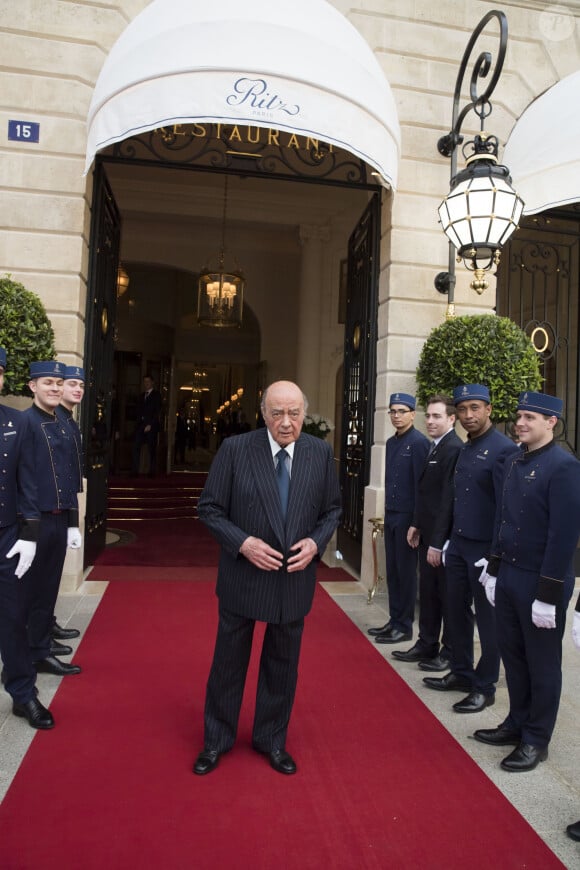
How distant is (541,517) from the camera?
3447 millimetres

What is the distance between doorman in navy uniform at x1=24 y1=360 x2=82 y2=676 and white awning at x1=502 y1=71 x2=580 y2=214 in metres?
5.43

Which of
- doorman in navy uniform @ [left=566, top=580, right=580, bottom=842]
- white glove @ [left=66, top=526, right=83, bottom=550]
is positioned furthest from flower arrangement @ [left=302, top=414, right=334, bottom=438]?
doorman in navy uniform @ [left=566, top=580, right=580, bottom=842]


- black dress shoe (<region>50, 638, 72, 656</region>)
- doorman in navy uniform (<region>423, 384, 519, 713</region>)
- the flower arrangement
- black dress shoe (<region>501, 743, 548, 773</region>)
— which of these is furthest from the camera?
the flower arrangement

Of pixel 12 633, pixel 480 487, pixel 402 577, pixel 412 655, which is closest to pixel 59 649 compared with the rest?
pixel 12 633

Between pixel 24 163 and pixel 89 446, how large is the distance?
289cm

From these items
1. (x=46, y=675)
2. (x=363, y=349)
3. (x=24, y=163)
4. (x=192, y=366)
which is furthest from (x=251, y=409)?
(x=46, y=675)

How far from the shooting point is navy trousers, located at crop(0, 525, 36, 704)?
3.66m

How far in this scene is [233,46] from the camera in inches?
223

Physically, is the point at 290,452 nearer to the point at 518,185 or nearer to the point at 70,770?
the point at 70,770

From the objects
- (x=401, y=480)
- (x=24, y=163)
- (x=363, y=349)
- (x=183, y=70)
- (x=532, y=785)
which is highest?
(x=183, y=70)

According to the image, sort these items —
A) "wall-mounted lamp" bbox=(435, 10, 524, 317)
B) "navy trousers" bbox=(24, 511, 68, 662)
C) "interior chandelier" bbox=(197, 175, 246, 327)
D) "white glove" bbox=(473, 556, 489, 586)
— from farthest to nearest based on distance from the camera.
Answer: "interior chandelier" bbox=(197, 175, 246, 327) < "wall-mounted lamp" bbox=(435, 10, 524, 317) < "navy trousers" bbox=(24, 511, 68, 662) < "white glove" bbox=(473, 556, 489, 586)

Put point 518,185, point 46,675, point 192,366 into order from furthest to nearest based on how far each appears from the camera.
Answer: point 192,366 → point 518,185 → point 46,675

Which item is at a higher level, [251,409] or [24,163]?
[24,163]

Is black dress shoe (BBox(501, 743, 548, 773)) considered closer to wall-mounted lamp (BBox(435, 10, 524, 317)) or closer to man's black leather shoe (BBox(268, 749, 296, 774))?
man's black leather shoe (BBox(268, 749, 296, 774))
